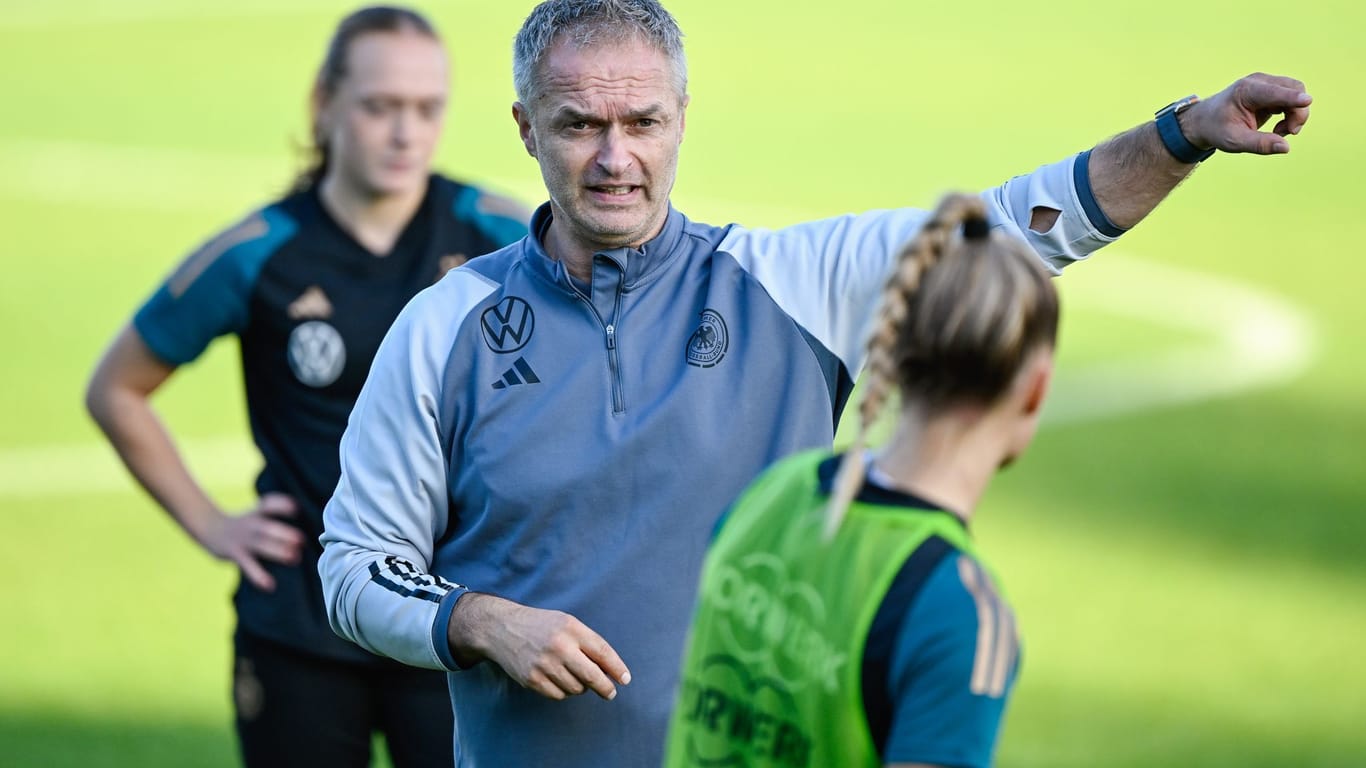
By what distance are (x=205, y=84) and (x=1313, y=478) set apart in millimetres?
16034

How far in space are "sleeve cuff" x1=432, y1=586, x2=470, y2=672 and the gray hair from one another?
3.20ft

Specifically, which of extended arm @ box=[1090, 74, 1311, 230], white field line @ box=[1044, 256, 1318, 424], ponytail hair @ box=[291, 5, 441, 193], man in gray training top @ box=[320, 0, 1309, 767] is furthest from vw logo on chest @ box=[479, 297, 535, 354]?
white field line @ box=[1044, 256, 1318, 424]

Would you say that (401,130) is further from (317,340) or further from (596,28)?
(596,28)

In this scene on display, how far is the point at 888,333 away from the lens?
8.89 ft

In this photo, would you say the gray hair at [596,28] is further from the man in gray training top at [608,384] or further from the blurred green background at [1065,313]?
the blurred green background at [1065,313]

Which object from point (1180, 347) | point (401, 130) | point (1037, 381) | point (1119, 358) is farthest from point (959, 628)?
point (1180, 347)

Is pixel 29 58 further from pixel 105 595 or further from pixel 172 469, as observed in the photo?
pixel 172 469

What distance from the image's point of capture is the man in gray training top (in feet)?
11.8

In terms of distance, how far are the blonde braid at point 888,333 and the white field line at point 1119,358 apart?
884 cm

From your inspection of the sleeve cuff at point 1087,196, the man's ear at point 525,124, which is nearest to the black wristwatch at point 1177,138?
the sleeve cuff at point 1087,196

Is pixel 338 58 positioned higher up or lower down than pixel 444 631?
higher up

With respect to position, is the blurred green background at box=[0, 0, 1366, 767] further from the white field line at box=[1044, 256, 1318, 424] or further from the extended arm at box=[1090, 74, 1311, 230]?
the extended arm at box=[1090, 74, 1311, 230]

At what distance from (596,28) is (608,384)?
0.67 m

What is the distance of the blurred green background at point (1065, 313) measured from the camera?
27.6 feet
